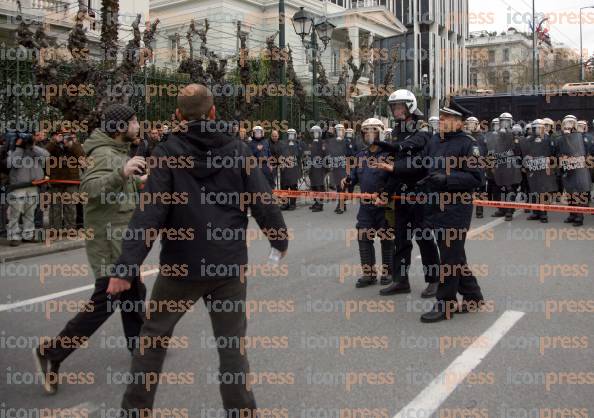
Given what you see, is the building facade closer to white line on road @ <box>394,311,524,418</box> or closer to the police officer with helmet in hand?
the police officer with helmet in hand

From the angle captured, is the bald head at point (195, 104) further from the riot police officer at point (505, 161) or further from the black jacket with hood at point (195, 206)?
the riot police officer at point (505, 161)

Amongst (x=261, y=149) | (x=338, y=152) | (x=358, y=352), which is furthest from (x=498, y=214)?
(x=358, y=352)

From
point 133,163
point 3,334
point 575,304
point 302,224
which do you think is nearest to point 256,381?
point 133,163

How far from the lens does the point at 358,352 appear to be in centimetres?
491

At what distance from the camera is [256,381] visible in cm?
434

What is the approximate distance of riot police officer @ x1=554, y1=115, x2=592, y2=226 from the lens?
40.7 ft

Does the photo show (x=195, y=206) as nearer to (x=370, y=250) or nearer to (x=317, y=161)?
(x=370, y=250)

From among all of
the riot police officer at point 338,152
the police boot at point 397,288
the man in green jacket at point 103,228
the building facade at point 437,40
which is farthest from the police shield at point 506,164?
the building facade at point 437,40

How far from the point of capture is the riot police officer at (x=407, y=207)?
20.9 feet

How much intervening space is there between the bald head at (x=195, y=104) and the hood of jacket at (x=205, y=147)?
0.16 ft

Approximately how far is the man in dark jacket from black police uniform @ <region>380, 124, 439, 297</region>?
3.23 meters

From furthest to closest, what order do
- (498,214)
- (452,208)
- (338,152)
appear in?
(338,152) < (498,214) < (452,208)

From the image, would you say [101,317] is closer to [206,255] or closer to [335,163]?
[206,255]

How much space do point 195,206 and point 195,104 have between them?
0.54 m
